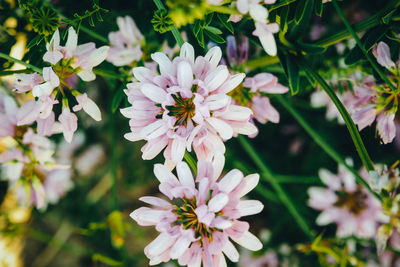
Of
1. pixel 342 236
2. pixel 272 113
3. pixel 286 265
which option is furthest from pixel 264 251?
pixel 272 113

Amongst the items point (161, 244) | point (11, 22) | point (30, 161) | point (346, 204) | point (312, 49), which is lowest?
point (346, 204)

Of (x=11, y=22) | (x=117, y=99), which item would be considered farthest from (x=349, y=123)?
(x=11, y=22)

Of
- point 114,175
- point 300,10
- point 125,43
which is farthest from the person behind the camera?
point 114,175

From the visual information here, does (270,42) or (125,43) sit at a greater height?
(270,42)

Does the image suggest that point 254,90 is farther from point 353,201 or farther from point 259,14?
point 353,201

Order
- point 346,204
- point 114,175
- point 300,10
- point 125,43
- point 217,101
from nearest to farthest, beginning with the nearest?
1. point 217,101
2. point 300,10
3. point 125,43
4. point 114,175
5. point 346,204

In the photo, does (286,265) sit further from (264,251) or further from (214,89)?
(214,89)

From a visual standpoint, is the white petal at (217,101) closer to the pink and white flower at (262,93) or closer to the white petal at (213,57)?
the white petal at (213,57)

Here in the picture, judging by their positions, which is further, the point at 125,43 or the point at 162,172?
the point at 125,43
